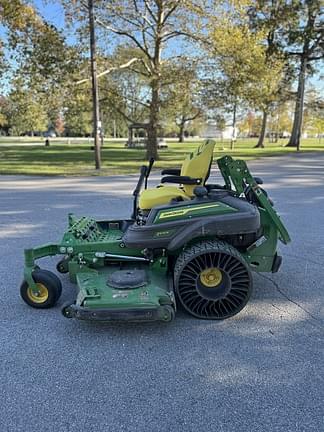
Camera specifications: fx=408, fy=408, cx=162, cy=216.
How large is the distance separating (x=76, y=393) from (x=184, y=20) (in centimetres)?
1877

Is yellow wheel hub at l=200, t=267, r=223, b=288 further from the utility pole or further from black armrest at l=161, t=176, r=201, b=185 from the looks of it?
the utility pole

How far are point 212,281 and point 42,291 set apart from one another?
4.64 ft

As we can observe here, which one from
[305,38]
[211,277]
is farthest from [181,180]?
[305,38]

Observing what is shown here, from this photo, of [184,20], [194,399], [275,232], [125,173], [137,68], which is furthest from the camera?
[137,68]

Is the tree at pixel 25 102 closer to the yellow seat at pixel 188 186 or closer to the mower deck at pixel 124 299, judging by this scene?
the yellow seat at pixel 188 186

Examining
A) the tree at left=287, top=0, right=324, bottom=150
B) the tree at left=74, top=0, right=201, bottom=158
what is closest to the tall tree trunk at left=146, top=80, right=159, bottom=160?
the tree at left=74, top=0, right=201, bottom=158

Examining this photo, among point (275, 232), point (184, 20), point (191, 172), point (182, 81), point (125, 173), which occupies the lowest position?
point (125, 173)

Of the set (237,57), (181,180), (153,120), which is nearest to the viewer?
(181,180)

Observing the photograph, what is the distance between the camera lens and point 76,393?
7.73ft

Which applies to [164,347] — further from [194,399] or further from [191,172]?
[191,172]

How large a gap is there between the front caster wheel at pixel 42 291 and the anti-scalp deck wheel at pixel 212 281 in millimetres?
1024

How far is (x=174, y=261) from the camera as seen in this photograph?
3.49 meters

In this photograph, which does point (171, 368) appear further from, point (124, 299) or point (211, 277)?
point (211, 277)

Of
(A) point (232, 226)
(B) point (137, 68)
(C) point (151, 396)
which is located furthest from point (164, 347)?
(B) point (137, 68)
